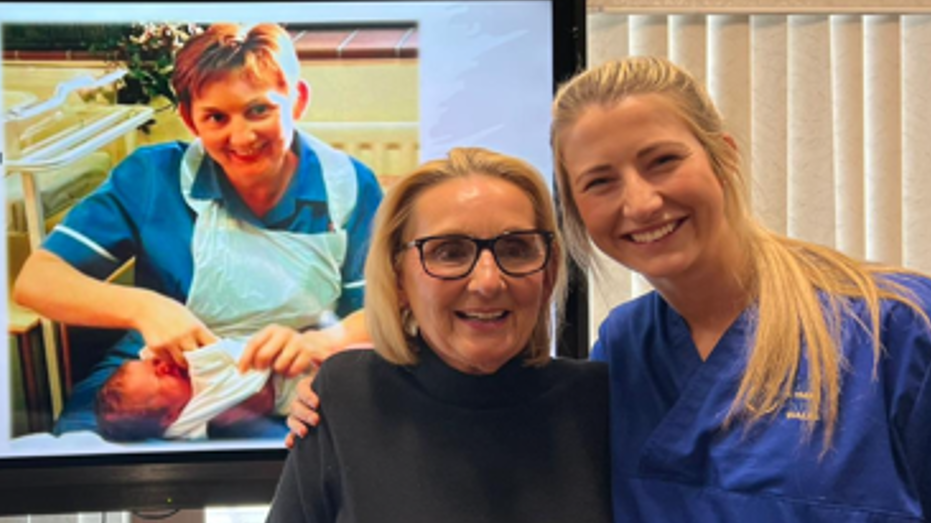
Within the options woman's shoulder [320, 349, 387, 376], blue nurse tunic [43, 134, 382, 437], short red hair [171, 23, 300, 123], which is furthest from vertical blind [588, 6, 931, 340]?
woman's shoulder [320, 349, 387, 376]

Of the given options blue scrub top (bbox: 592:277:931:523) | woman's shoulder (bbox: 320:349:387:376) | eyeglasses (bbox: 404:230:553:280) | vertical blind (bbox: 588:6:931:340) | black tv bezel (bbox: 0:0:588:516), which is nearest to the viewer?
blue scrub top (bbox: 592:277:931:523)

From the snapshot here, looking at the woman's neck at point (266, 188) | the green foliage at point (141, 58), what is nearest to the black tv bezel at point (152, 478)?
the woman's neck at point (266, 188)

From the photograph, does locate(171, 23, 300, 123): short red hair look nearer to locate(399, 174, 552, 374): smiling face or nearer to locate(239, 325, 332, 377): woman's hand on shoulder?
locate(239, 325, 332, 377): woman's hand on shoulder

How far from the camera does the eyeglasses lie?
1061mm

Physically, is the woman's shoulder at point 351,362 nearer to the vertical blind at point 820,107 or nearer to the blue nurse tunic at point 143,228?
the blue nurse tunic at point 143,228

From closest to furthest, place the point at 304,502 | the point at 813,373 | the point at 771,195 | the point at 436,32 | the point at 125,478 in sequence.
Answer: the point at 813,373
the point at 304,502
the point at 125,478
the point at 436,32
the point at 771,195

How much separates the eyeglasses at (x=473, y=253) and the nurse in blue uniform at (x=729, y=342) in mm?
81

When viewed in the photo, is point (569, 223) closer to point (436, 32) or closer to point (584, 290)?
point (584, 290)

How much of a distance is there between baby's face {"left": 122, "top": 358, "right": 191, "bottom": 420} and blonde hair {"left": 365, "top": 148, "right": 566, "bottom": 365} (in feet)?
2.34

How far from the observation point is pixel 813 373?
3.26ft

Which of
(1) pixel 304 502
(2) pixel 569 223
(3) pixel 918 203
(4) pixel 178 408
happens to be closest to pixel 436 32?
(2) pixel 569 223

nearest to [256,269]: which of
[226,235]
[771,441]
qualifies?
[226,235]

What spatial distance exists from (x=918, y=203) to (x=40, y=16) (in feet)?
6.46

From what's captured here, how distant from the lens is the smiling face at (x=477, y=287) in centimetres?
106
